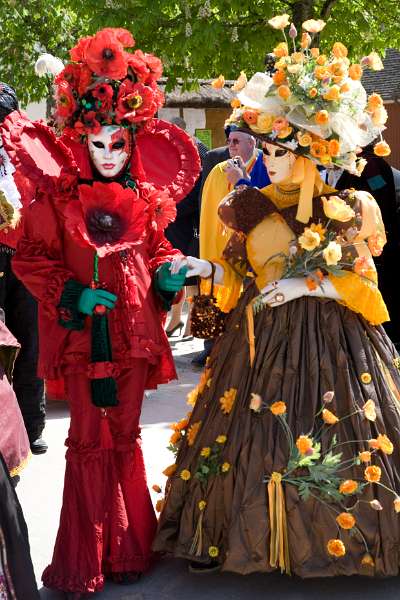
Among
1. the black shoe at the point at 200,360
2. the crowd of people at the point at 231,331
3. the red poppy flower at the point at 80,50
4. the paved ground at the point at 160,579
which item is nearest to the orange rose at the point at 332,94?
the crowd of people at the point at 231,331

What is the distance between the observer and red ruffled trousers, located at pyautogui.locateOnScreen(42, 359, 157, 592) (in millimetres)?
3320

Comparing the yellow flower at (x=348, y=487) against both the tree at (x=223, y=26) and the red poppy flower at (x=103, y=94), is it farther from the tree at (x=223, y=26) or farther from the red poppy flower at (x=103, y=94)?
the tree at (x=223, y=26)

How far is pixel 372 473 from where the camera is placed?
10.4 feet

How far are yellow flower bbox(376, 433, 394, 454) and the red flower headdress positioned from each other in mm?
1450

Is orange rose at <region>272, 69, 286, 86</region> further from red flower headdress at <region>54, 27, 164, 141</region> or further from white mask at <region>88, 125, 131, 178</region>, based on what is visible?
white mask at <region>88, 125, 131, 178</region>

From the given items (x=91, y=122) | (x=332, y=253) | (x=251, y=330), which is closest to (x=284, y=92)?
(x=332, y=253)

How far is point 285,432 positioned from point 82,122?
1.34m

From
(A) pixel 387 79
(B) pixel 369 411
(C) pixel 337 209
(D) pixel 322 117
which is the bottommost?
(B) pixel 369 411

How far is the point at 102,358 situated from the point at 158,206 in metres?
0.63

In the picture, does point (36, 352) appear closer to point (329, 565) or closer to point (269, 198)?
point (269, 198)

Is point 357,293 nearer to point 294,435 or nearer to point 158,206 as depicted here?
point 294,435

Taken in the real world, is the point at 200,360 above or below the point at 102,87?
below

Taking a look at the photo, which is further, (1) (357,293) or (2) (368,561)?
(1) (357,293)

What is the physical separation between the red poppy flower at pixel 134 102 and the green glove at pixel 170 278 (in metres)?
0.56
